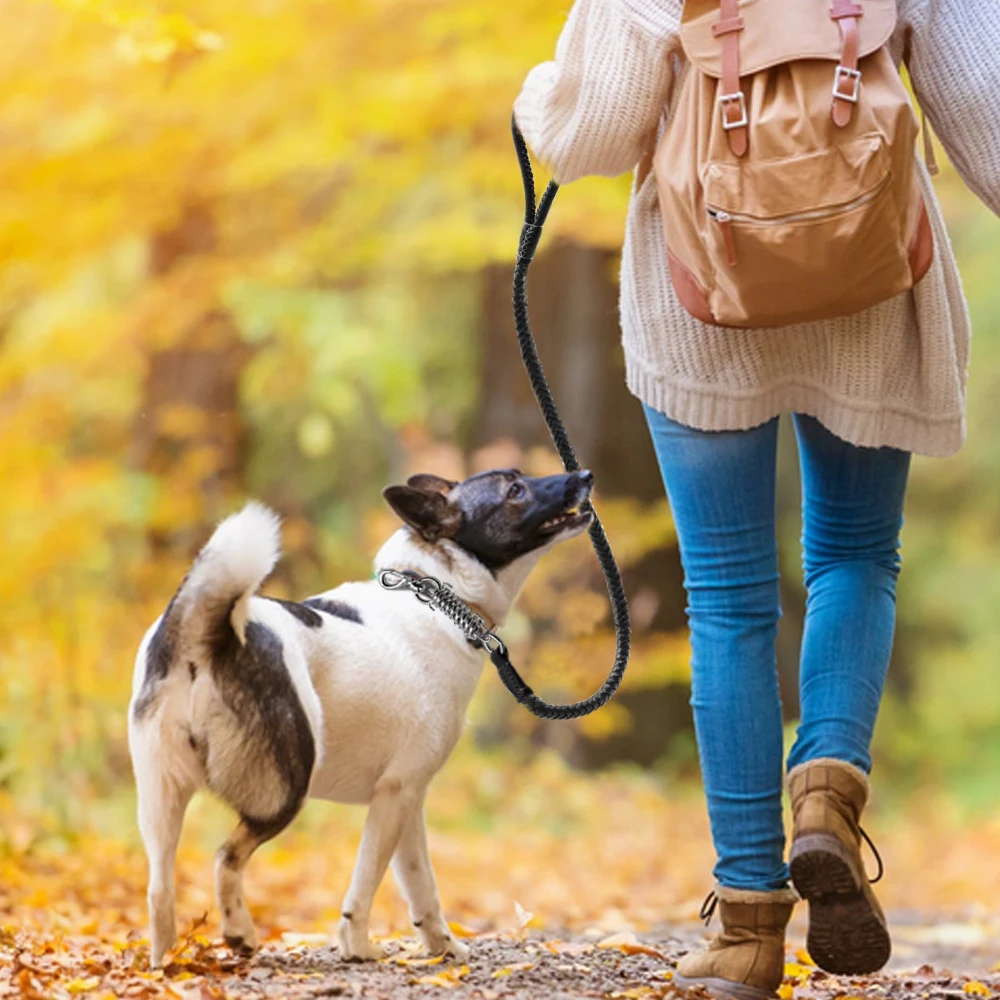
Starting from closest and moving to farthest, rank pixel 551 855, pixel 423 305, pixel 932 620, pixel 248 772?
1. pixel 248 772
2. pixel 551 855
3. pixel 423 305
4. pixel 932 620

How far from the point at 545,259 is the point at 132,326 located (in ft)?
8.20

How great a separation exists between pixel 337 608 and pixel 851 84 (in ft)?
5.64

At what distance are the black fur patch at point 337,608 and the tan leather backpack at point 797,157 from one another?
1.30 meters

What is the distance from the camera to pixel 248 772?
112 inches

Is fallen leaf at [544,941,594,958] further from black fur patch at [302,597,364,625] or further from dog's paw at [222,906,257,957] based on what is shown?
black fur patch at [302,597,364,625]

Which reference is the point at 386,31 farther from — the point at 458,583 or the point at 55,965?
the point at 55,965

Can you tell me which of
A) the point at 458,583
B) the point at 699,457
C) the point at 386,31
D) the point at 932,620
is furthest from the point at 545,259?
the point at 932,620

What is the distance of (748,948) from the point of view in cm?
265

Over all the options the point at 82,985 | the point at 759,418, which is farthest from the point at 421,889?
the point at 759,418

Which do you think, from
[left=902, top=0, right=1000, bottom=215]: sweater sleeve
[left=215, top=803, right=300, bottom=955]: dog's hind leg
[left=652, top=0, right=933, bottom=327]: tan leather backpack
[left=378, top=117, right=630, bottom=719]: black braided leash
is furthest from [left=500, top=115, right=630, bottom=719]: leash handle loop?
[left=902, top=0, right=1000, bottom=215]: sweater sleeve

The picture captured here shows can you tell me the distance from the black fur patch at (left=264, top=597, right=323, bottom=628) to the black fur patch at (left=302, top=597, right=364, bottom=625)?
88mm

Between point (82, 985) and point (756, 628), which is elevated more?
point (756, 628)

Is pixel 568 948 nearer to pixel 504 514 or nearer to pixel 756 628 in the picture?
pixel 504 514

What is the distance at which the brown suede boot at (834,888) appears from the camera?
2.51 meters
